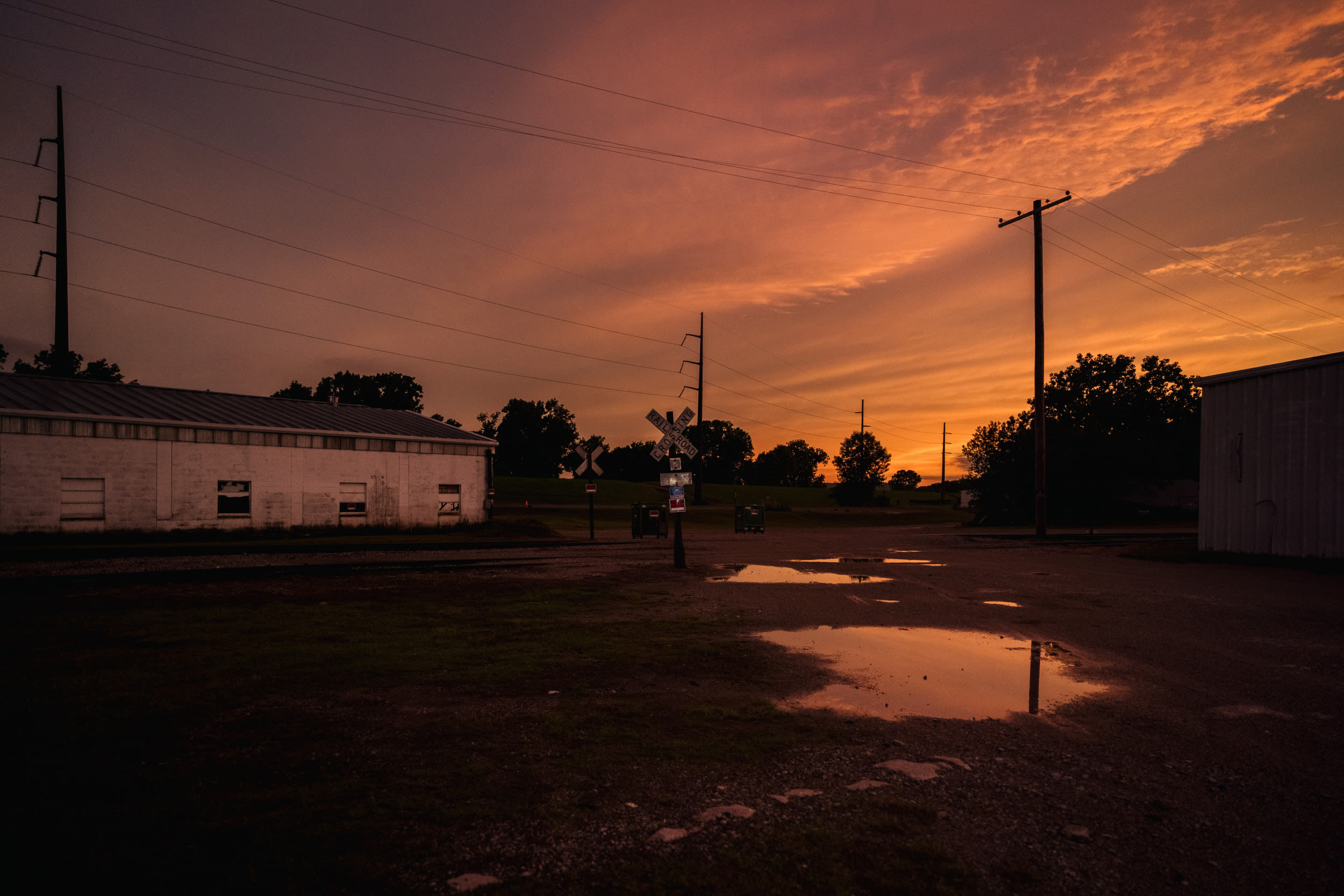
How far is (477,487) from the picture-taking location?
117ft

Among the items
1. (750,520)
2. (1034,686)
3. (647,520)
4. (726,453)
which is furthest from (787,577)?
(726,453)

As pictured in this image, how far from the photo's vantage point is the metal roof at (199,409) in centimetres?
2459

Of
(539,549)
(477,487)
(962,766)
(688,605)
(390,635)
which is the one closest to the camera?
(962,766)

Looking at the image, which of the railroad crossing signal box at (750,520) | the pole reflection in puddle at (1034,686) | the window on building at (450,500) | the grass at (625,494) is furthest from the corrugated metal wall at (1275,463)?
the grass at (625,494)

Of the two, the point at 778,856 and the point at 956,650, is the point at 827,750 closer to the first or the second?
the point at 778,856

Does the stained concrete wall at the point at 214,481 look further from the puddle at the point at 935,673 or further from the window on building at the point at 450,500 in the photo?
the puddle at the point at 935,673

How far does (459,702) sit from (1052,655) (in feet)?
21.6

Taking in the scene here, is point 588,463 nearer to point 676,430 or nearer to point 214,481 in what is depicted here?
point 676,430

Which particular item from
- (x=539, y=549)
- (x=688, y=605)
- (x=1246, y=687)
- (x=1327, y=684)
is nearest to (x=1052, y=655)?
(x=1246, y=687)

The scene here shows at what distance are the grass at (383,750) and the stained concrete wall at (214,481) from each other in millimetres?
18941

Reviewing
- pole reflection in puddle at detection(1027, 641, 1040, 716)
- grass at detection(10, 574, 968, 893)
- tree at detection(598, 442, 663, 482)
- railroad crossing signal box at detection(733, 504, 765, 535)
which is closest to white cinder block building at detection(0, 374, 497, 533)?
railroad crossing signal box at detection(733, 504, 765, 535)

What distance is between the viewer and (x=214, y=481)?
27.1 m

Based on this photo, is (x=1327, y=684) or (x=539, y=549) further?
(x=539, y=549)

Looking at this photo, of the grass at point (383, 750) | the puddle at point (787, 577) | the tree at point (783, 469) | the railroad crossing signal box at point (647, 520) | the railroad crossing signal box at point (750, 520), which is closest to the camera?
the grass at point (383, 750)
